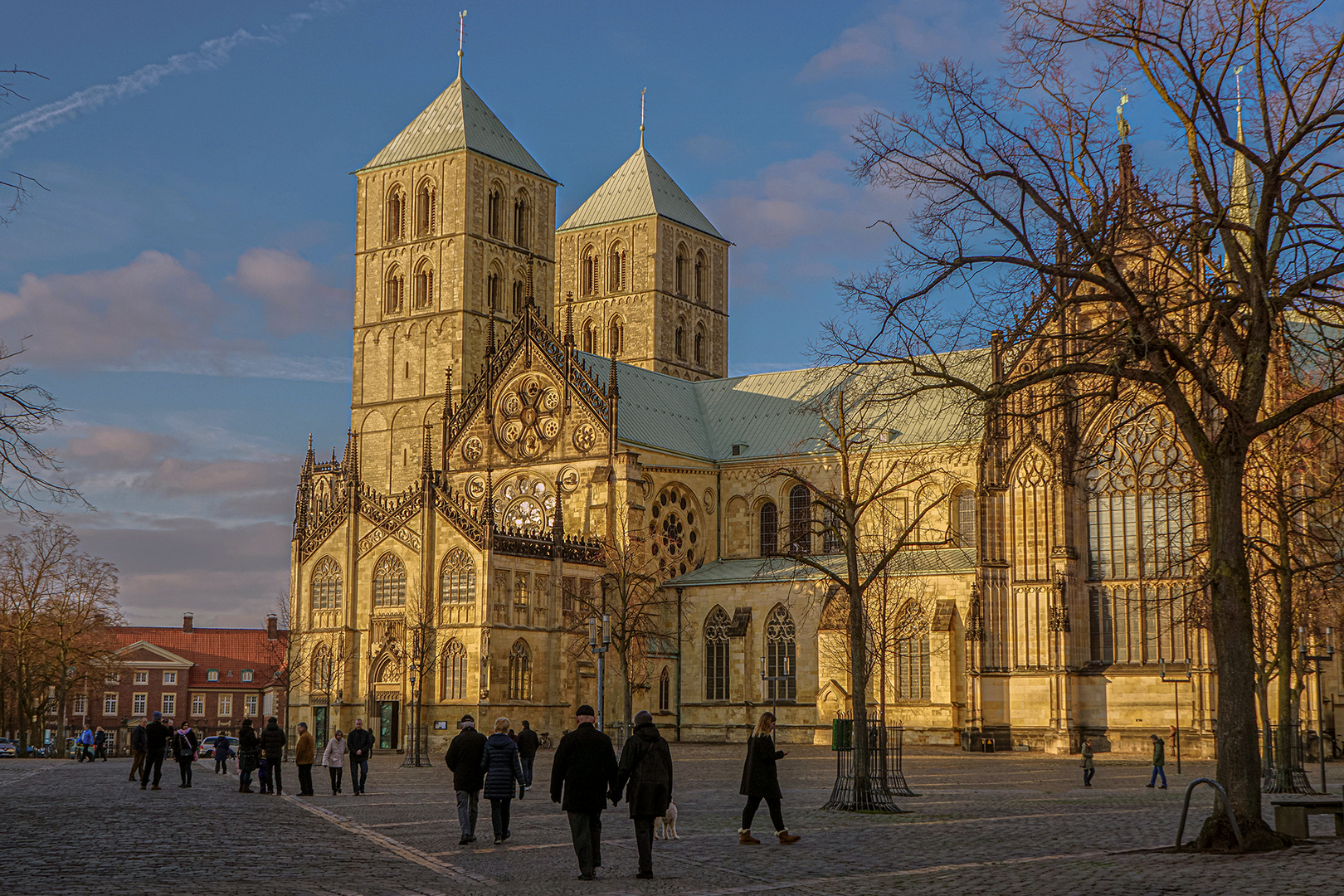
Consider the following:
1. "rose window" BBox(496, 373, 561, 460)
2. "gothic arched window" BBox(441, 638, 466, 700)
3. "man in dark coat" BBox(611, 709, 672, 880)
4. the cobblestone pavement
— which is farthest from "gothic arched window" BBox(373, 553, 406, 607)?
"man in dark coat" BBox(611, 709, 672, 880)

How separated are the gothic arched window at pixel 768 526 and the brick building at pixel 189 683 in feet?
179

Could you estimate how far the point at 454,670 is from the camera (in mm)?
59125

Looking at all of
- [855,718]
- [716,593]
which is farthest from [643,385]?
[855,718]

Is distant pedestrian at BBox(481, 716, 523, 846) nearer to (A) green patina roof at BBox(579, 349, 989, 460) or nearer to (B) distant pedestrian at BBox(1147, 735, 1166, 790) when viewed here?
(B) distant pedestrian at BBox(1147, 735, 1166, 790)

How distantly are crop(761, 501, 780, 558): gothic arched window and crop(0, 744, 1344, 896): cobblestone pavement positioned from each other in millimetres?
34950

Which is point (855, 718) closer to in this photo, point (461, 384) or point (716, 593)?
point (716, 593)

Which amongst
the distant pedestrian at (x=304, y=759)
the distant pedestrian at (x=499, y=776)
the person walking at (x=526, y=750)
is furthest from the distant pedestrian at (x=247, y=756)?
the distant pedestrian at (x=499, y=776)

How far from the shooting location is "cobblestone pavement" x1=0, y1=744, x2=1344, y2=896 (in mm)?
15469

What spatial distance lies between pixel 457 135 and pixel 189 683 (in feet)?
178

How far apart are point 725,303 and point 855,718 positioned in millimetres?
71013

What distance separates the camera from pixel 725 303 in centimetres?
9706

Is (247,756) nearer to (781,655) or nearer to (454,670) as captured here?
(454,670)

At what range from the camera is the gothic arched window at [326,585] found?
63.9 m

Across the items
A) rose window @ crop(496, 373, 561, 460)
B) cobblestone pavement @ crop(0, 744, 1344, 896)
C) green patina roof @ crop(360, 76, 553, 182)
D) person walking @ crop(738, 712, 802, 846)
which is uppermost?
green patina roof @ crop(360, 76, 553, 182)
